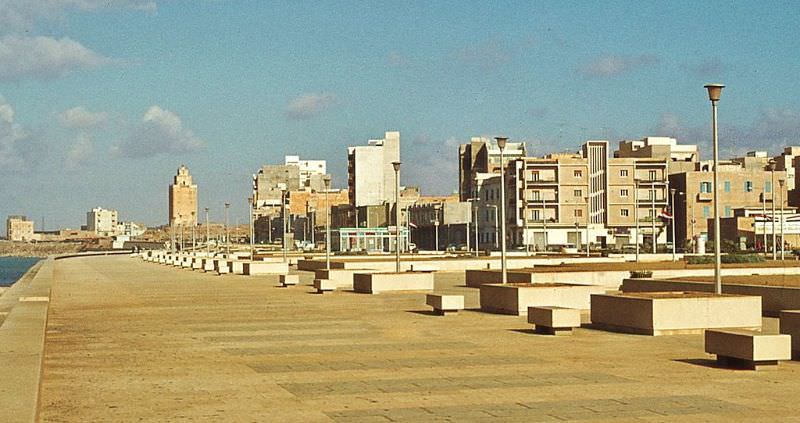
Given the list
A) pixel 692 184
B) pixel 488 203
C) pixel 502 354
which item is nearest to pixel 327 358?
pixel 502 354

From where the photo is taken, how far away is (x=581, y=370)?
17.2 metres

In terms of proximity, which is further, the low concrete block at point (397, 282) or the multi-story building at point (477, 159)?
the multi-story building at point (477, 159)

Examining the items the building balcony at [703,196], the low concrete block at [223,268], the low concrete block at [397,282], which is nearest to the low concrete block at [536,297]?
the low concrete block at [397,282]

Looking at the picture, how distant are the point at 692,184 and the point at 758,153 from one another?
177 feet

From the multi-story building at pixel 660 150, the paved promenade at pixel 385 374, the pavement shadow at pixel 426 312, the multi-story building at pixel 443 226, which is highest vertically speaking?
the multi-story building at pixel 660 150

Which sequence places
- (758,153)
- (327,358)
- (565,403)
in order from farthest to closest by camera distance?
(758,153) < (327,358) < (565,403)

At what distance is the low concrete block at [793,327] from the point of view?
18094mm

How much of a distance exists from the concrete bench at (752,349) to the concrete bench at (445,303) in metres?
11.9

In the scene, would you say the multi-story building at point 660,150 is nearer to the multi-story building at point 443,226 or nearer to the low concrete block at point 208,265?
the multi-story building at point 443,226

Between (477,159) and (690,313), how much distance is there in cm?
13858

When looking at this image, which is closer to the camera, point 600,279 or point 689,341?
point 689,341

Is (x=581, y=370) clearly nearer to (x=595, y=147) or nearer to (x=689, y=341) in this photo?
(x=689, y=341)

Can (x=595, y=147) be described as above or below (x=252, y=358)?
above

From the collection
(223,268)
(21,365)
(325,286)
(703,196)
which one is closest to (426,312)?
(325,286)
